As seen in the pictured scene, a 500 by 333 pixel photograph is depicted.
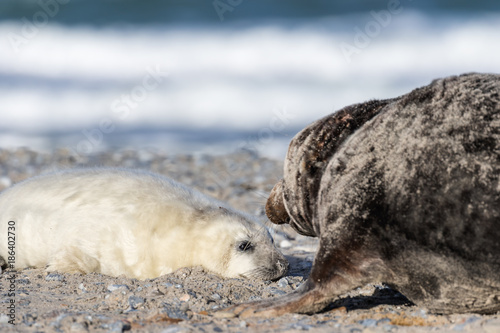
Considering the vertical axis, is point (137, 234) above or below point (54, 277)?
above

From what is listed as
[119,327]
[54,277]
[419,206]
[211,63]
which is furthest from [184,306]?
[211,63]

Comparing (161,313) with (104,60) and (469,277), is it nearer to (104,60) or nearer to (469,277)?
(469,277)

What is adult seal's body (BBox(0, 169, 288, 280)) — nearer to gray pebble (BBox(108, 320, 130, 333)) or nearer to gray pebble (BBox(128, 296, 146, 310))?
gray pebble (BBox(128, 296, 146, 310))

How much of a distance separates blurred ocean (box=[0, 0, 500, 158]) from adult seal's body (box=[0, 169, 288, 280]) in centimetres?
589

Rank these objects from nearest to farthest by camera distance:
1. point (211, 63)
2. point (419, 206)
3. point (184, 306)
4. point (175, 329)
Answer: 1. point (175, 329)
2. point (419, 206)
3. point (184, 306)
4. point (211, 63)

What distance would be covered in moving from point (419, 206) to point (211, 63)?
1556cm

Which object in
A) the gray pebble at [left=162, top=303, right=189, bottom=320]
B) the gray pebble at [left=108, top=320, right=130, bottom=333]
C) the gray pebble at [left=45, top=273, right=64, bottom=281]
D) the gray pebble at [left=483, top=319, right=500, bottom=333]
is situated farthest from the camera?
the gray pebble at [left=45, top=273, right=64, bottom=281]

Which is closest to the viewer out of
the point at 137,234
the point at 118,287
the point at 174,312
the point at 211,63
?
the point at 174,312

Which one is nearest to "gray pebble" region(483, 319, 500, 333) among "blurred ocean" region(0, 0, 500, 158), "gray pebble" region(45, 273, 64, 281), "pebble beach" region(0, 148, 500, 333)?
"pebble beach" region(0, 148, 500, 333)

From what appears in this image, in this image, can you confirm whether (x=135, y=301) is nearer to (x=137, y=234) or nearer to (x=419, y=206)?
(x=137, y=234)

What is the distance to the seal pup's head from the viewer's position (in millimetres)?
4316

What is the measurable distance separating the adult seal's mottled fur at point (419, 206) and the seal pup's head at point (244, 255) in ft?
3.19

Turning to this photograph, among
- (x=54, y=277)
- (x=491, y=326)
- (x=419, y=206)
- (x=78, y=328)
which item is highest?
(x=419, y=206)

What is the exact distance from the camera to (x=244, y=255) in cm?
433
